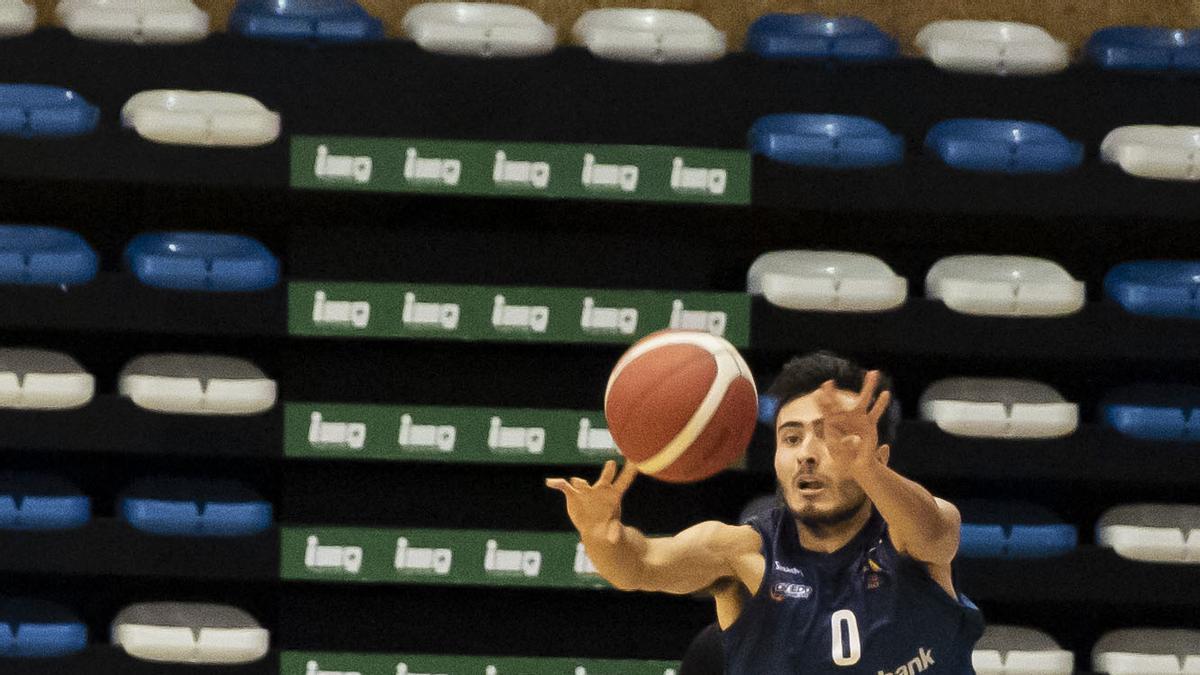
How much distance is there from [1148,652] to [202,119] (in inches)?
126

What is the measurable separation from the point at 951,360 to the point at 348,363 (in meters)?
1.87

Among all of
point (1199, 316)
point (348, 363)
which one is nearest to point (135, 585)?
point (348, 363)

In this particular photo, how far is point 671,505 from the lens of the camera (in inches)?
215

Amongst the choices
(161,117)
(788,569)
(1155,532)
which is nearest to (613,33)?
(161,117)

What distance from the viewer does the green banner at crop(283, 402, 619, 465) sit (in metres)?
5.34

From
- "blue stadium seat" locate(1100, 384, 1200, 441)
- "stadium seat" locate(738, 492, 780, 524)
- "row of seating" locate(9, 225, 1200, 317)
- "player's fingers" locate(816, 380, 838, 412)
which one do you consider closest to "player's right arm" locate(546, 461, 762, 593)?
"player's fingers" locate(816, 380, 838, 412)

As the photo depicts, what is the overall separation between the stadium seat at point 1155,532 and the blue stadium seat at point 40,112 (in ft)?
10.7

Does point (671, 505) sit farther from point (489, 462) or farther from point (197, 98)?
point (197, 98)

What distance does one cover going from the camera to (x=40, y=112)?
523 cm

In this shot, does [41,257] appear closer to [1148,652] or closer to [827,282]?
[827,282]

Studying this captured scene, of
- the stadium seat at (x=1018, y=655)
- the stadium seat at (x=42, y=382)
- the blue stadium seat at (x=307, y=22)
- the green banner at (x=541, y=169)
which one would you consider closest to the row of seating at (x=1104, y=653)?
the stadium seat at (x=1018, y=655)

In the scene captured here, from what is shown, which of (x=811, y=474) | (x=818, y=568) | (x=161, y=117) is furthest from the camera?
(x=161, y=117)

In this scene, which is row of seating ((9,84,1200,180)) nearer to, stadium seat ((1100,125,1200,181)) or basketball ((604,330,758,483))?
stadium seat ((1100,125,1200,181))

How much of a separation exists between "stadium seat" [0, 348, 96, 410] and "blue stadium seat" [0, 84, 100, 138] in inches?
25.5
